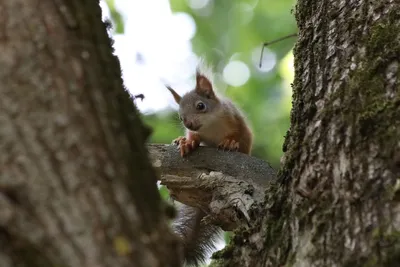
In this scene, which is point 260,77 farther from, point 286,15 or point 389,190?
A: point 389,190

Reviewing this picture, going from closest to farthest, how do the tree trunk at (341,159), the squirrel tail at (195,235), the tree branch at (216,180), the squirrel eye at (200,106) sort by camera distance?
the tree trunk at (341,159) → the tree branch at (216,180) → the squirrel tail at (195,235) → the squirrel eye at (200,106)

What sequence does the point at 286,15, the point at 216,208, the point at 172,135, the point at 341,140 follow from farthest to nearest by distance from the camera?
1. the point at 286,15
2. the point at 172,135
3. the point at 216,208
4. the point at 341,140

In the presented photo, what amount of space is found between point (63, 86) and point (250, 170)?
1.96 m

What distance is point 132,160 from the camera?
51.6 inches

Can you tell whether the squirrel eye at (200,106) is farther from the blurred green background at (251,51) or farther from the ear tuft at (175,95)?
the blurred green background at (251,51)

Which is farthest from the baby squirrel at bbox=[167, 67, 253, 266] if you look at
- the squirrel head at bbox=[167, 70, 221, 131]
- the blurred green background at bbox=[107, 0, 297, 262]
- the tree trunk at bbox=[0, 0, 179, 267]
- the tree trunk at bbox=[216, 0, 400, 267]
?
the tree trunk at bbox=[0, 0, 179, 267]

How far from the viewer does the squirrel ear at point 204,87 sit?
17.2 ft

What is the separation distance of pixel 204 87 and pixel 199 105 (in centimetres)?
24

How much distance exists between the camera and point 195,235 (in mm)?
3457

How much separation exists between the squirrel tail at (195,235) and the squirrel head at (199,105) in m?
1.44

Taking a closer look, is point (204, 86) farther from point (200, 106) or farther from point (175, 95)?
point (175, 95)

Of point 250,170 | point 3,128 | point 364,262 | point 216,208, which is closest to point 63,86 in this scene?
point 3,128

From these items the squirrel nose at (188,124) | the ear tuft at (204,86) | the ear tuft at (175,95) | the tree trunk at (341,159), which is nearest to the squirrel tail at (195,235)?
the tree trunk at (341,159)

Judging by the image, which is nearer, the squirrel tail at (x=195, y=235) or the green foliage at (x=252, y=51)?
the squirrel tail at (x=195, y=235)
